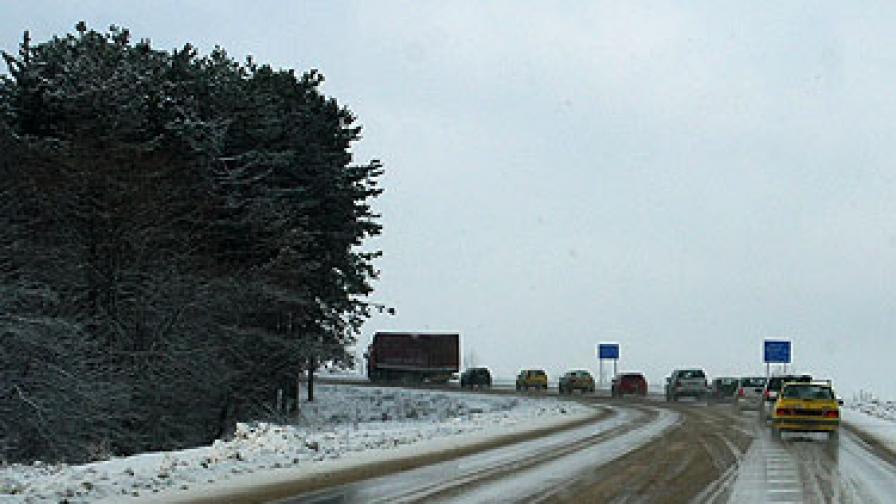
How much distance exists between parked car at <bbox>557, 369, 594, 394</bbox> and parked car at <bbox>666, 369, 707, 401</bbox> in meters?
13.6

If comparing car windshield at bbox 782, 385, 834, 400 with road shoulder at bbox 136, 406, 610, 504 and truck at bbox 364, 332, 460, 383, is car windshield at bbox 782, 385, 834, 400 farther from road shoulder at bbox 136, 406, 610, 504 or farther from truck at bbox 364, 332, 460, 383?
truck at bbox 364, 332, 460, 383

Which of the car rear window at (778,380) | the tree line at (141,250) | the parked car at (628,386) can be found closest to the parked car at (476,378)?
the parked car at (628,386)

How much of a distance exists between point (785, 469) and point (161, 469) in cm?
1035

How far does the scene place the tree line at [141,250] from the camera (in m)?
29.9

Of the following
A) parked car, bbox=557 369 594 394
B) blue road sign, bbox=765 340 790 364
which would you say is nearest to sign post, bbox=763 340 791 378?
blue road sign, bbox=765 340 790 364

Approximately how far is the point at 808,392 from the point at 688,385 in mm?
36133

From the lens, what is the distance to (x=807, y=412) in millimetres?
30688

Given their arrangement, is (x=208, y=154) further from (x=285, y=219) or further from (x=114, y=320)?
(x=114, y=320)

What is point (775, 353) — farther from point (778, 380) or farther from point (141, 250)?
Answer: point (141, 250)

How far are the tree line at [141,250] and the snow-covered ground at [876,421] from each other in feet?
59.0

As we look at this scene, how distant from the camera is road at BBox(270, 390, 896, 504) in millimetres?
15617

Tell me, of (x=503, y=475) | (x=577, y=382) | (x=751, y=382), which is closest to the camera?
(x=503, y=475)

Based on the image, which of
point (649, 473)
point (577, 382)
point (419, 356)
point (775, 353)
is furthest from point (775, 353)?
point (649, 473)

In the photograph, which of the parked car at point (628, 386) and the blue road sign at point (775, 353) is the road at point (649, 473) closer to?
the blue road sign at point (775, 353)
